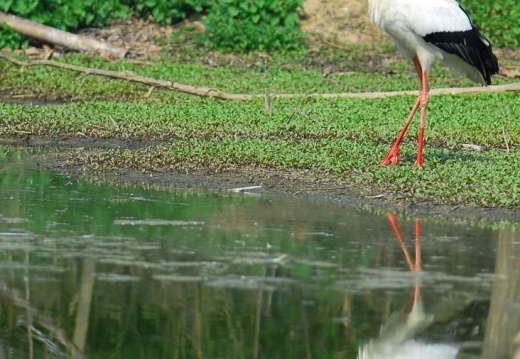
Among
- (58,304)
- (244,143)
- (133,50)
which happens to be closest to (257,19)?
(133,50)

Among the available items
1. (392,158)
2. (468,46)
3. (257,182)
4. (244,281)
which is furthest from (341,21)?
(244,281)

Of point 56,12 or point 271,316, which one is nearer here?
point 271,316

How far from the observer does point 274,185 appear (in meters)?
8.46

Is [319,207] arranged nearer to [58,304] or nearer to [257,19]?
[58,304]

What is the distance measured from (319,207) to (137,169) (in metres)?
1.80

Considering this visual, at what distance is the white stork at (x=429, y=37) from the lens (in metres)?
9.23

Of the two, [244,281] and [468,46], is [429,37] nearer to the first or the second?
[468,46]

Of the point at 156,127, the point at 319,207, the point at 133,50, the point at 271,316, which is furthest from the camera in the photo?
the point at 133,50

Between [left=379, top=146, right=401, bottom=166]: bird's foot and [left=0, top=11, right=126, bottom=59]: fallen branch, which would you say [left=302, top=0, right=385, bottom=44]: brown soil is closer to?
[left=0, top=11, right=126, bottom=59]: fallen branch

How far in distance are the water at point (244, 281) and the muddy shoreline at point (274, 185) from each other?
25 cm

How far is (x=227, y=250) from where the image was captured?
20.9 ft

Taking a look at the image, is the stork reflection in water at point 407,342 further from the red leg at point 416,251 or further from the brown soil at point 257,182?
the brown soil at point 257,182

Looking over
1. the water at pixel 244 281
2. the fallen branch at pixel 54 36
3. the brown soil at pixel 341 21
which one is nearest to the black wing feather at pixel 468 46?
the water at pixel 244 281

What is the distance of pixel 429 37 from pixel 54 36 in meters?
7.56
